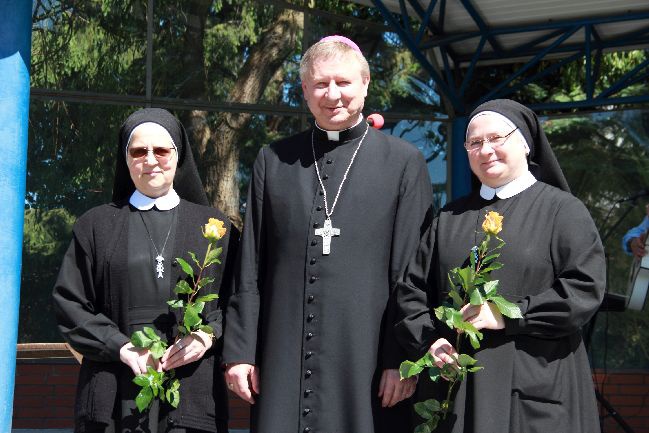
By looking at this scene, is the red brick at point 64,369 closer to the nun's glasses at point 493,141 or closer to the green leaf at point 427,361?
the green leaf at point 427,361

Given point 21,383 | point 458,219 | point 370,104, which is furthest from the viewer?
point 370,104

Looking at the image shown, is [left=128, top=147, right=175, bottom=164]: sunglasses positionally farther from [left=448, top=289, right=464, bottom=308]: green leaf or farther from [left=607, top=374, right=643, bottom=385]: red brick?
[left=607, top=374, right=643, bottom=385]: red brick

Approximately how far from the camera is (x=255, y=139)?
8.77 meters

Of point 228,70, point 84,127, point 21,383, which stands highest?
point 228,70

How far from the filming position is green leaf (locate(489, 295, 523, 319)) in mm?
3391

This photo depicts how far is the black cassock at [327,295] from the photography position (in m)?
3.79

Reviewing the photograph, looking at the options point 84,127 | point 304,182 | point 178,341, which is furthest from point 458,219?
point 84,127

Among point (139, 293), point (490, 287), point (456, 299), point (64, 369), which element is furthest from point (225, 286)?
point (64, 369)

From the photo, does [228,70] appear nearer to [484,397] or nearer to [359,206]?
[359,206]

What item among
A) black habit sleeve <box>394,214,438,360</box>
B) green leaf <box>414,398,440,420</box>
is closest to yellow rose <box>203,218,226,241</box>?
black habit sleeve <box>394,214,438,360</box>

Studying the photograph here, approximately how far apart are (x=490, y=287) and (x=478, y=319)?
0.38 ft

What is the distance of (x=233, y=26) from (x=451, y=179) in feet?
7.57

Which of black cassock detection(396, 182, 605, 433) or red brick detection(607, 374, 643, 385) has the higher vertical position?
black cassock detection(396, 182, 605, 433)

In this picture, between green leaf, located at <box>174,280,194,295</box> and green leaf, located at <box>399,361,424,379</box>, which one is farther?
green leaf, located at <box>174,280,194,295</box>
